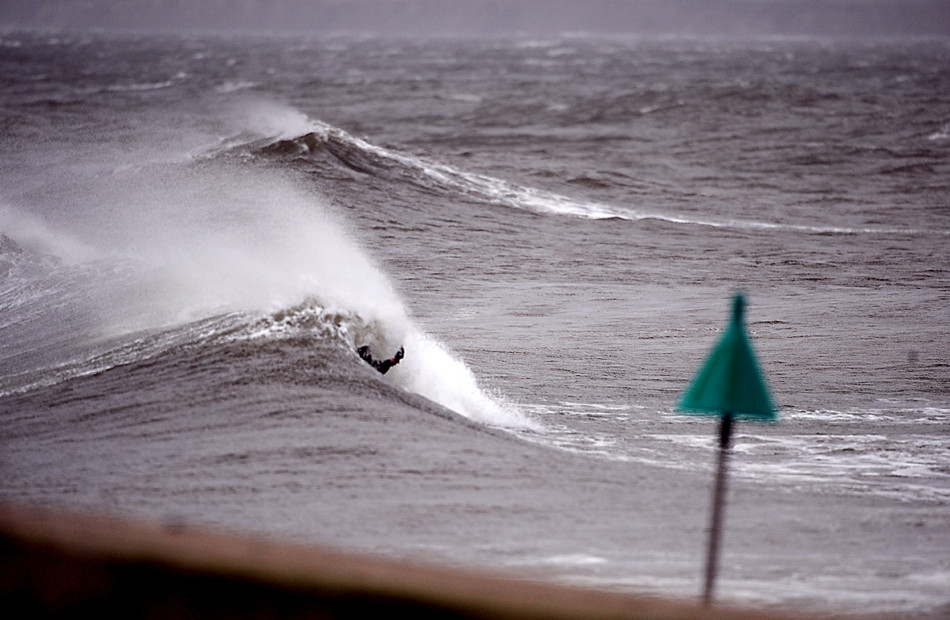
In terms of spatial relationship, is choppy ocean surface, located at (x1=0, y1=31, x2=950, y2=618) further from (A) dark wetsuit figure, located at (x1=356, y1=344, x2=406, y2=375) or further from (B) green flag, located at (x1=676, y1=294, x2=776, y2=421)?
(B) green flag, located at (x1=676, y1=294, x2=776, y2=421)

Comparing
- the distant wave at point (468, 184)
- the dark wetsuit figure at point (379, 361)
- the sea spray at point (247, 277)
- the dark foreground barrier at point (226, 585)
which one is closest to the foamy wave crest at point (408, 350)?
the sea spray at point (247, 277)

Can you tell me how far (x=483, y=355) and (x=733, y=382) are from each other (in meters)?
7.74

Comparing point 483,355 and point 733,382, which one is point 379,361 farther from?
point 733,382

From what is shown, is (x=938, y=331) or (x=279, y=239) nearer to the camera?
(x=938, y=331)

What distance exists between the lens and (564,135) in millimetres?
41625

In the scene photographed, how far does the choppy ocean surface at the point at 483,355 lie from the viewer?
6.56 m

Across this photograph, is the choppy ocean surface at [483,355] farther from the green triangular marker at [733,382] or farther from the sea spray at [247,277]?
the green triangular marker at [733,382]

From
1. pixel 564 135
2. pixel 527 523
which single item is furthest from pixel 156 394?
pixel 564 135

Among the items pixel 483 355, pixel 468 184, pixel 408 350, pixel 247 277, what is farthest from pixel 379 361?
pixel 468 184

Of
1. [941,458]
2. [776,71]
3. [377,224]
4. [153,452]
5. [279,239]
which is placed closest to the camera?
[153,452]

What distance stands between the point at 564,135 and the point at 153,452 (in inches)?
1381

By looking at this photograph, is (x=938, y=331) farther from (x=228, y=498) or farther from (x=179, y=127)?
(x=179, y=127)

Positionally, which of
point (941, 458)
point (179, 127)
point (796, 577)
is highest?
point (179, 127)

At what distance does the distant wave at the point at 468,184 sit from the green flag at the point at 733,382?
759 inches
